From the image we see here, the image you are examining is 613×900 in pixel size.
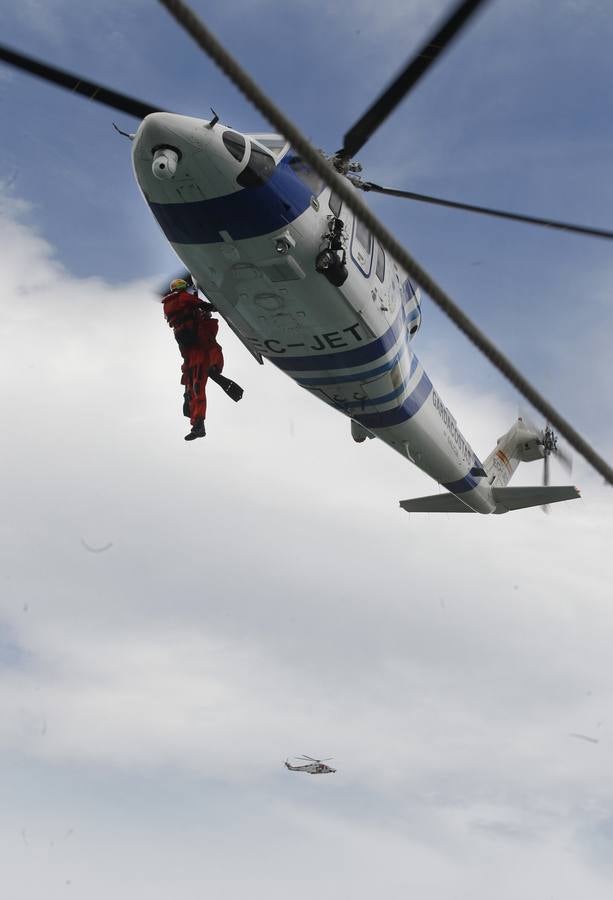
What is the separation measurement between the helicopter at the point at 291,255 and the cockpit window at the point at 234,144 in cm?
1

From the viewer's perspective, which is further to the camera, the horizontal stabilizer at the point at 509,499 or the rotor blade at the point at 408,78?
the horizontal stabilizer at the point at 509,499

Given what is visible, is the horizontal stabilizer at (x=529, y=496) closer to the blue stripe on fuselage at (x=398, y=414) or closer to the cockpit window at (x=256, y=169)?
the blue stripe on fuselage at (x=398, y=414)

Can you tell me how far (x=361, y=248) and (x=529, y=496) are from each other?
9218 millimetres

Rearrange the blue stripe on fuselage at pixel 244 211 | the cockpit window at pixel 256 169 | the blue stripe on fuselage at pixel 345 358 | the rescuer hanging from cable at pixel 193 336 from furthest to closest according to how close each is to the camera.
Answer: the rescuer hanging from cable at pixel 193 336
the blue stripe on fuselage at pixel 345 358
the blue stripe on fuselage at pixel 244 211
the cockpit window at pixel 256 169

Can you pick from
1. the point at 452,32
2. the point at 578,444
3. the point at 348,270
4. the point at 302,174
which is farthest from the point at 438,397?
the point at 578,444

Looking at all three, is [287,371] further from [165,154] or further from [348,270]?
[165,154]

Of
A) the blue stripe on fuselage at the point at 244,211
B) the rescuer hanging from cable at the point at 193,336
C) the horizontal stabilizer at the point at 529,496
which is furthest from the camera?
the horizontal stabilizer at the point at 529,496

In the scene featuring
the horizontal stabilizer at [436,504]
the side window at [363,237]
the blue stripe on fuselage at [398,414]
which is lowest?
the horizontal stabilizer at [436,504]

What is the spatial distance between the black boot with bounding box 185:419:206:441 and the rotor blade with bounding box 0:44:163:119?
4.79 m

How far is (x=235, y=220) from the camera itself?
11.8 meters

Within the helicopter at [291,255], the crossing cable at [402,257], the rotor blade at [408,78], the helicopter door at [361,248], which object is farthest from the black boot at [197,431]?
the crossing cable at [402,257]

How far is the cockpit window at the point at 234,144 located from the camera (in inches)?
446

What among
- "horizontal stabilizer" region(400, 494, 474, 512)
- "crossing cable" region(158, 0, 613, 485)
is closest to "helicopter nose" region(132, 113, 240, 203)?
"crossing cable" region(158, 0, 613, 485)

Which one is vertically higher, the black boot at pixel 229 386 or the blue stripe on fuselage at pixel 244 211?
the blue stripe on fuselage at pixel 244 211
